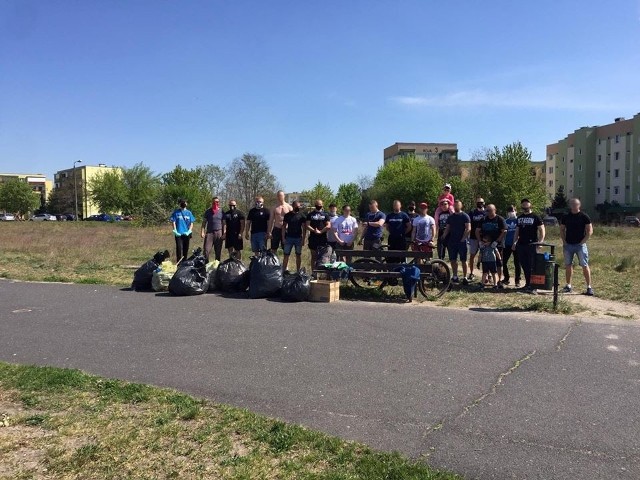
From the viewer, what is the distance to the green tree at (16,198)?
8906 cm

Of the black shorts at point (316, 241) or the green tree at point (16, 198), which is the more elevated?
the green tree at point (16, 198)

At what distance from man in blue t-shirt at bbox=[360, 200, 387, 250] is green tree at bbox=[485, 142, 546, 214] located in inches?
1708

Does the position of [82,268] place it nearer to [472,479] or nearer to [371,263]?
→ [371,263]

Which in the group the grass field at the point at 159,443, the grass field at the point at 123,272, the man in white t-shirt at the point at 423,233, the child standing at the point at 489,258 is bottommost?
the grass field at the point at 159,443

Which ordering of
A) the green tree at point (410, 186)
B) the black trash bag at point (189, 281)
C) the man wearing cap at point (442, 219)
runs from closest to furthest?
the black trash bag at point (189, 281) → the man wearing cap at point (442, 219) → the green tree at point (410, 186)

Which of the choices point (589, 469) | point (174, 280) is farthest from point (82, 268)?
point (589, 469)

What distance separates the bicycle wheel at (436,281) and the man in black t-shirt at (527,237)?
1.68 m

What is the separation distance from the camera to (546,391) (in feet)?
16.5

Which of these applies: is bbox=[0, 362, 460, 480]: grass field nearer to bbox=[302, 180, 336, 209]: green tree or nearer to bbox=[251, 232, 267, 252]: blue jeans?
bbox=[251, 232, 267, 252]: blue jeans

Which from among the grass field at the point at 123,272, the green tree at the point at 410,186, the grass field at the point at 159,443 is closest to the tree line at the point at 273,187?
the green tree at the point at 410,186

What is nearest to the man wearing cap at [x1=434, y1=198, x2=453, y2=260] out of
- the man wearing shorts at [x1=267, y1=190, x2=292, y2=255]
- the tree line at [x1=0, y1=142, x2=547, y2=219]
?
the man wearing shorts at [x1=267, y1=190, x2=292, y2=255]

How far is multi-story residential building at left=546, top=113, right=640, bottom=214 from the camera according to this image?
8206 cm

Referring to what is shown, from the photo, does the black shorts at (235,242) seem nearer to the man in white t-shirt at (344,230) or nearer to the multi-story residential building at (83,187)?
the man in white t-shirt at (344,230)

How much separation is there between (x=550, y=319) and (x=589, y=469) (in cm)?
488
